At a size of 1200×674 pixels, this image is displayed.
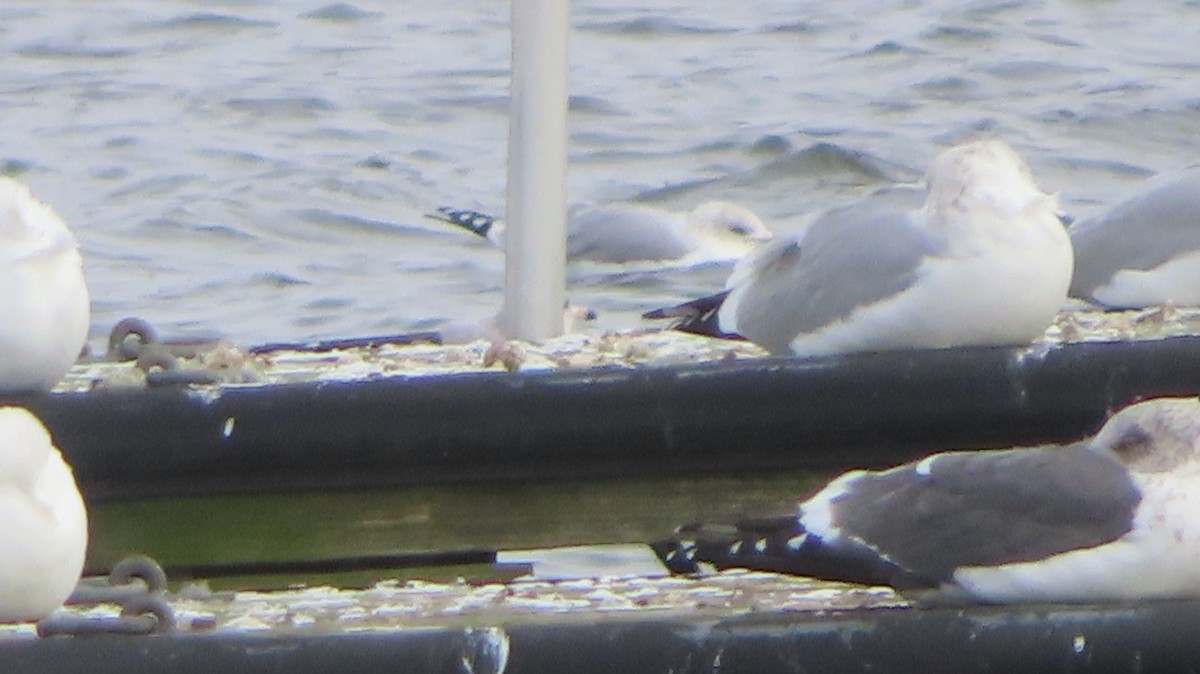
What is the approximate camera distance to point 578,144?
10.5 m

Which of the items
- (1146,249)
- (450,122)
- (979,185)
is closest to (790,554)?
(979,185)

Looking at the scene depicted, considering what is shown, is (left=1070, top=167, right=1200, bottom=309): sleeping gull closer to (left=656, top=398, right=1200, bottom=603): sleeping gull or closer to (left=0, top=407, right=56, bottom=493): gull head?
(left=656, top=398, right=1200, bottom=603): sleeping gull

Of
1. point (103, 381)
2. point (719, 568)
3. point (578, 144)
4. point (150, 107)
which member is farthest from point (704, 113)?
point (719, 568)

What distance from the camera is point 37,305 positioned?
3598 mm

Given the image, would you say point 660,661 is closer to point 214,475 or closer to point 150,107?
point 214,475

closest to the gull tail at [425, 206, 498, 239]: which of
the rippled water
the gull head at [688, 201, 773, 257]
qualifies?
the rippled water

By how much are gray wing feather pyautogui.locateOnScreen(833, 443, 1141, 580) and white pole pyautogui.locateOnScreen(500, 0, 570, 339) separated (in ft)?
4.33

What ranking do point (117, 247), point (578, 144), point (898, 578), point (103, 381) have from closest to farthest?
1. point (898, 578)
2. point (103, 381)
3. point (117, 247)
4. point (578, 144)

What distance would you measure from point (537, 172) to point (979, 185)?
0.81 m

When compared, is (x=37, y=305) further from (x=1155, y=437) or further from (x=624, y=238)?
(x=624, y=238)

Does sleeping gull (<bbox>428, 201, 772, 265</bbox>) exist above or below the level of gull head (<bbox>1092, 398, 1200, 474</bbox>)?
below

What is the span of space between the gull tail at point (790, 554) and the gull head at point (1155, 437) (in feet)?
0.97

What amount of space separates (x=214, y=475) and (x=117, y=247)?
5297 mm

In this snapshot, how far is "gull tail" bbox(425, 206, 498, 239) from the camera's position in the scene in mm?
8820
